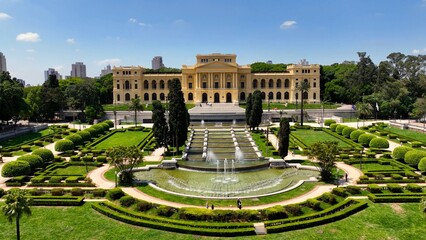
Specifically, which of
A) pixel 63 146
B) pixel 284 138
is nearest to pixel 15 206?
pixel 284 138

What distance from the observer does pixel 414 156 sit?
30.8 metres

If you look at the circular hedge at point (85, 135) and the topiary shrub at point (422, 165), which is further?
the circular hedge at point (85, 135)

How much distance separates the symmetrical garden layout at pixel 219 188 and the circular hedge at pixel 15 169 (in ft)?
0.23

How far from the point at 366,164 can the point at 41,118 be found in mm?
61425

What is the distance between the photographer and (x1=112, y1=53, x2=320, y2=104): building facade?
91625mm

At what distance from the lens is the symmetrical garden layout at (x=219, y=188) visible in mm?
19344

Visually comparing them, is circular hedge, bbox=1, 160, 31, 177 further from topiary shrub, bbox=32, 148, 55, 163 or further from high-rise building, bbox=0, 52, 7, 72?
high-rise building, bbox=0, 52, 7, 72

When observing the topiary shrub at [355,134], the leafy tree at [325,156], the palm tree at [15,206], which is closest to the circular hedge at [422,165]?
the leafy tree at [325,156]

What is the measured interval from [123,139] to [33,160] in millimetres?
18070

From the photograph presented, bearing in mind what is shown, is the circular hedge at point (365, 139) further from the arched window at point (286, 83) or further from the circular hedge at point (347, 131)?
the arched window at point (286, 83)

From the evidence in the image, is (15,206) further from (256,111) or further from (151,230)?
(256,111)

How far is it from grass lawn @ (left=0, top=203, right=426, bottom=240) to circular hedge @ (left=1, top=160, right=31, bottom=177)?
8491 mm

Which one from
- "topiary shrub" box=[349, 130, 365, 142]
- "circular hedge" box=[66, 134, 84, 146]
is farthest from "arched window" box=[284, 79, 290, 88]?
"circular hedge" box=[66, 134, 84, 146]

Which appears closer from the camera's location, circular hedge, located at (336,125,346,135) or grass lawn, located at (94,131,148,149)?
grass lawn, located at (94,131,148,149)
